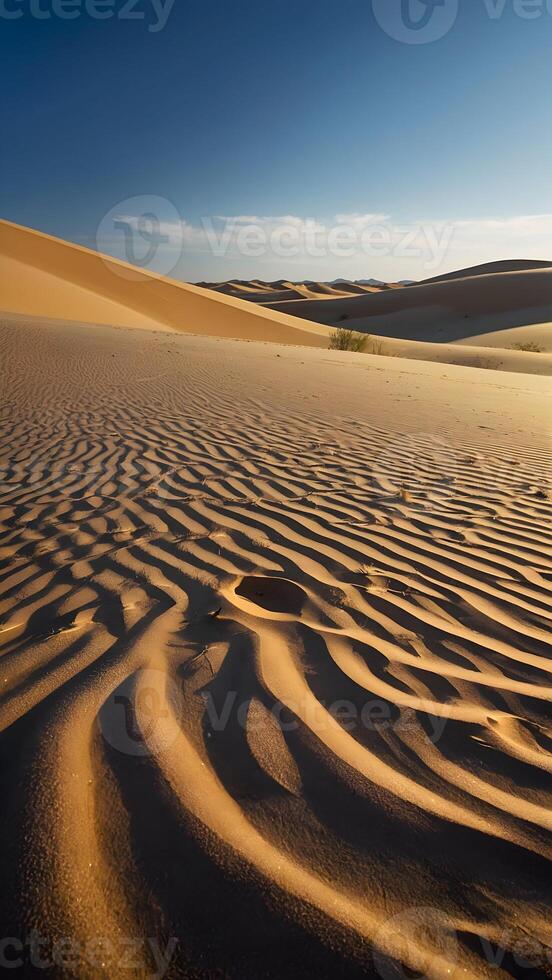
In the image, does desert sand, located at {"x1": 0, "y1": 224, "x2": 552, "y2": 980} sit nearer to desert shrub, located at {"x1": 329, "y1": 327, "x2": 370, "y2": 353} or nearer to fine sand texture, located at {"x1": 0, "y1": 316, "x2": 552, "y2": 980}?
fine sand texture, located at {"x1": 0, "y1": 316, "x2": 552, "y2": 980}

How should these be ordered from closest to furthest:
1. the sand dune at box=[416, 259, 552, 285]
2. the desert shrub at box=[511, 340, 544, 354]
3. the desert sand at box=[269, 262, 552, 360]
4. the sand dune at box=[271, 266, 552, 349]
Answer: the desert shrub at box=[511, 340, 544, 354], the desert sand at box=[269, 262, 552, 360], the sand dune at box=[271, 266, 552, 349], the sand dune at box=[416, 259, 552, 285]

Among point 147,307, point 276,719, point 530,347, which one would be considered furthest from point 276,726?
point 147,307

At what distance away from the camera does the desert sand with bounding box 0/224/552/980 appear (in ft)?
3.88

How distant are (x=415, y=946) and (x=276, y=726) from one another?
71 centimetres

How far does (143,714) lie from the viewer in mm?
1768

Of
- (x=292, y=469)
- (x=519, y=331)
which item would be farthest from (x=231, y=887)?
(x=519, y=331)

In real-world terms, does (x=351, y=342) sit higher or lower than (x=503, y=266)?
lower

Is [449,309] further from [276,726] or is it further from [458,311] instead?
[276,726]

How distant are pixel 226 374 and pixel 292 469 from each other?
21.1 feet

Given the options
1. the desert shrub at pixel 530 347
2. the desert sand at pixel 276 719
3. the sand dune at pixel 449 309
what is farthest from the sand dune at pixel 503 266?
the desert sand at pixel 276 719

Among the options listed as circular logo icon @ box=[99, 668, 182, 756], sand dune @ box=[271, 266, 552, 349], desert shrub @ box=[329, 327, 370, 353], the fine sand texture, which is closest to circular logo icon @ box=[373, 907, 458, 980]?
the fine sand texture

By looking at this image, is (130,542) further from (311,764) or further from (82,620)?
(311,764)

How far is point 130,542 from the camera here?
316 centimetres

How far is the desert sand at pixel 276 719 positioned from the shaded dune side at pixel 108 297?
2417 cm
